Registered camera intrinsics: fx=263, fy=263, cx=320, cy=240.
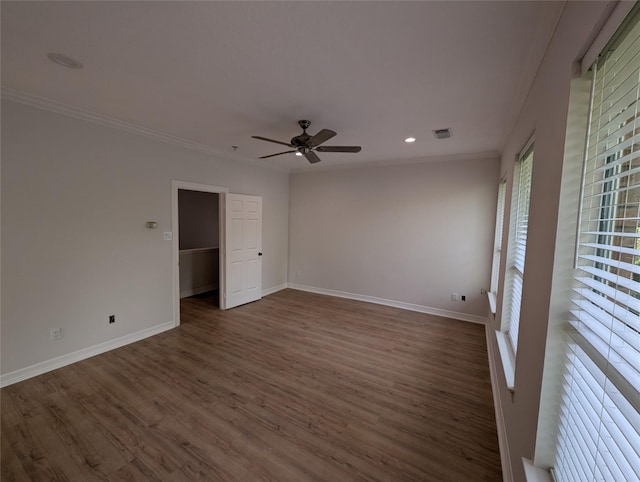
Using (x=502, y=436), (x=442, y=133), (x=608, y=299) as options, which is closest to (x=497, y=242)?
(x=442, y=133)

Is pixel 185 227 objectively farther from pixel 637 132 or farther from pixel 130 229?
pixel 637 132

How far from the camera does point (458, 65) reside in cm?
190

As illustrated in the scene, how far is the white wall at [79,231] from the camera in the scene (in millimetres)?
2557

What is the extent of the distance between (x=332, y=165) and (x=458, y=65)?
3523 mm

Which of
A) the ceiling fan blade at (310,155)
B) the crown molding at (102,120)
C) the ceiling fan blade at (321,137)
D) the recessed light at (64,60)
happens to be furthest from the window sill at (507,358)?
the crown molding at (102,120)

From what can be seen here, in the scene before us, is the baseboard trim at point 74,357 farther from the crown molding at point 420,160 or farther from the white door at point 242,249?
the crown molding at point 420,160

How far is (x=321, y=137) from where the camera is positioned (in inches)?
101

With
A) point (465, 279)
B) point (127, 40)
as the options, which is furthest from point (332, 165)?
point (127, 40)

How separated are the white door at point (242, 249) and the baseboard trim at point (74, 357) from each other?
1.22 m

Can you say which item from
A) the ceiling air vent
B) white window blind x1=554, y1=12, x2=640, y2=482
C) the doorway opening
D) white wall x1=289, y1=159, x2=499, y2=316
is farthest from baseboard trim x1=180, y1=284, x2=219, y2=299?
white window blind x1=554, y1=12, x2=640, y2=482

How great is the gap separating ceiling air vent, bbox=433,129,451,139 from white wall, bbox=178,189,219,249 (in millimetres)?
5494

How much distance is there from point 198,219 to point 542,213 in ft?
23.6

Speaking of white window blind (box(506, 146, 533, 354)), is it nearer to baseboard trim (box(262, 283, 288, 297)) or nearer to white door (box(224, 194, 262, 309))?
white door (box(224, 194, 262, 309))

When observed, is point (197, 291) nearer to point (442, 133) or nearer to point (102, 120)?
point (102, 120)
